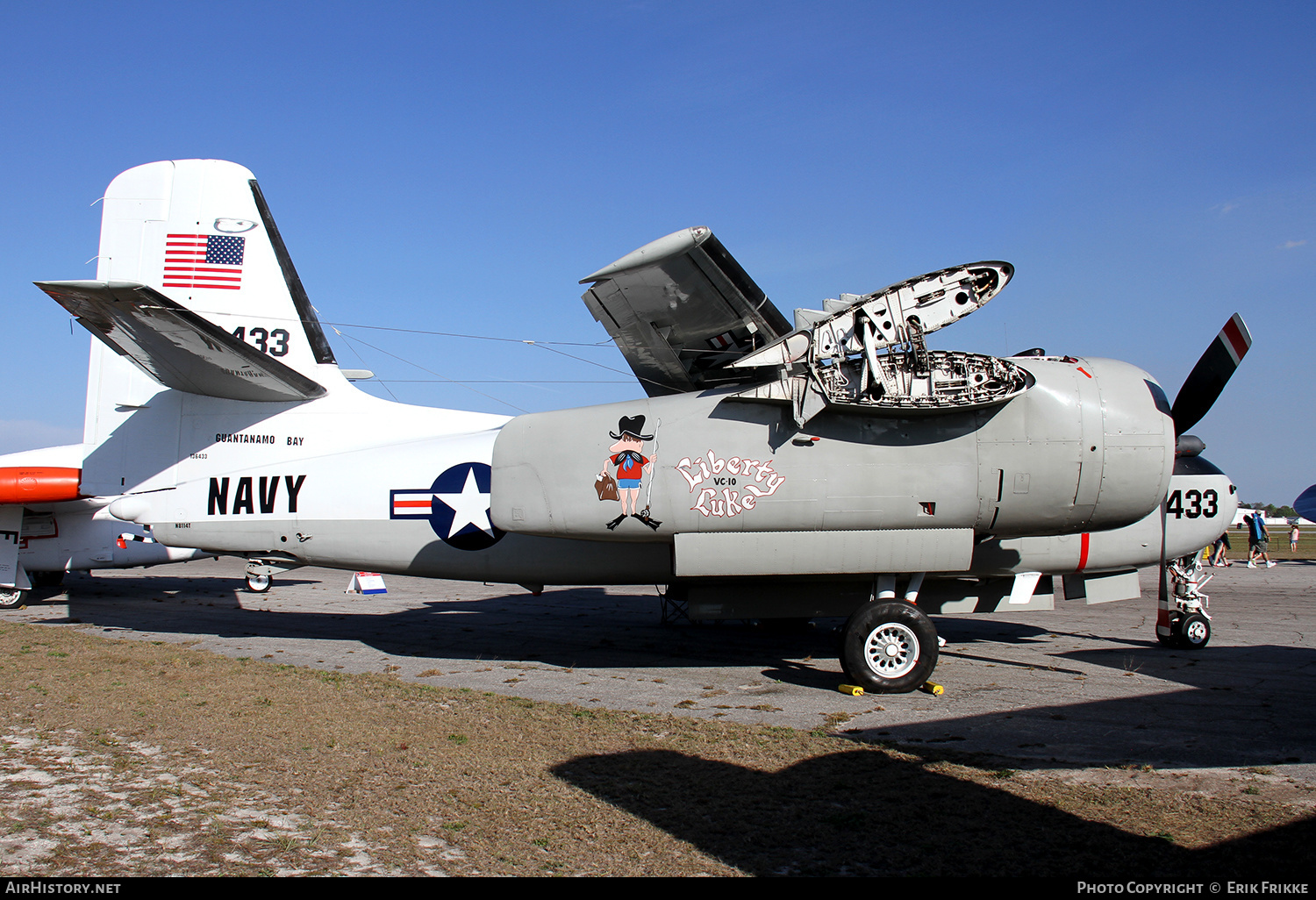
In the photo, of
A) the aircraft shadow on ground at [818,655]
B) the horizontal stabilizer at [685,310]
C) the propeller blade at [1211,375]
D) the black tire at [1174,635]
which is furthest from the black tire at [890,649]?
the black tire at [1174,635]

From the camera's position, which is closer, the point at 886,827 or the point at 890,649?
the point at 886,827

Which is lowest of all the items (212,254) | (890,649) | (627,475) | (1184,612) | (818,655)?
(818,655)

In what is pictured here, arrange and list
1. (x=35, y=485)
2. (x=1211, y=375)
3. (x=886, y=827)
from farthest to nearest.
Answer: (x=35, y=485)
(x=1211, y=375)
(x=886, y=827)

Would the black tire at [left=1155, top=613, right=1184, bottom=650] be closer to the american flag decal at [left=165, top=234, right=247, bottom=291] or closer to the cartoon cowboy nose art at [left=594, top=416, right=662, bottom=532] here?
the cartoon cowboy nose art at [left=594, top=416, right=662, bottom=532]

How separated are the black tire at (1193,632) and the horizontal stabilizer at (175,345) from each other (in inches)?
521

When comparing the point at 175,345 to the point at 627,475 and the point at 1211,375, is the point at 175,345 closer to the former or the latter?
the point at 627,475

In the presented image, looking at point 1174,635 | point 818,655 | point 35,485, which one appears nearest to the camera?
point 818,655

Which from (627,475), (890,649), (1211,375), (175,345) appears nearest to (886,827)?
(890,649)

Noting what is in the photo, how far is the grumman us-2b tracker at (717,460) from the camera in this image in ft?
28.7

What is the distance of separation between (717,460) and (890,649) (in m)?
2.94

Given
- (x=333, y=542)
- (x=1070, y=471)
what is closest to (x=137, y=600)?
(x=333, y=542)

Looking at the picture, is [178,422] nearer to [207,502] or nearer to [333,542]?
[207,502]

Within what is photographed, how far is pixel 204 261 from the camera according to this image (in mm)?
→ 11719

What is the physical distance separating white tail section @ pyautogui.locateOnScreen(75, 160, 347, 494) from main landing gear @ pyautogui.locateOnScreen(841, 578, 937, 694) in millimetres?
8222
